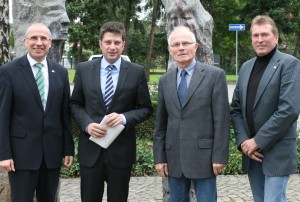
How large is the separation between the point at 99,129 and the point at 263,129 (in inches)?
55.8

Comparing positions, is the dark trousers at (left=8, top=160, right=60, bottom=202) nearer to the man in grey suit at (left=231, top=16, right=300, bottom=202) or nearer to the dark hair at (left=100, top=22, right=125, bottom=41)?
the dark hair at (left=100, top=22, right=125, bottom=41)

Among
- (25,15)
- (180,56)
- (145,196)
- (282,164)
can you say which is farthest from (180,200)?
(25,15)

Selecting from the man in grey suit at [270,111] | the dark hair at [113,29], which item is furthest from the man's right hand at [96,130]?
the man in grey suit at [270,111]

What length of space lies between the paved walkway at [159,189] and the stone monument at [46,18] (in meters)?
2.29

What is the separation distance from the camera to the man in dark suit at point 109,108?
3.93 metres

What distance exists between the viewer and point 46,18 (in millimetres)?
5184

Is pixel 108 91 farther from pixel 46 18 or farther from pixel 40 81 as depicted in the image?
pixel 46 18

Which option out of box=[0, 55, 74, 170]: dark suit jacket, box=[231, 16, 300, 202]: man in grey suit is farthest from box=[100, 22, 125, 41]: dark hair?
box=[231, 16, 300, 202]: man in grey suit

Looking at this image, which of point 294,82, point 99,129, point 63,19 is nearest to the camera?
point 294,82

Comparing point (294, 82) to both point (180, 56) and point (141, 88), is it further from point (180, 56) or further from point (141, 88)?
point (141, 88)

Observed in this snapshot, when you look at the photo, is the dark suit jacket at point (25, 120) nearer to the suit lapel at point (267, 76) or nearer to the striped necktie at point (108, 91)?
the striped necktie at point (108, 91)

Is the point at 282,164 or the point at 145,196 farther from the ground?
the point at 282,164

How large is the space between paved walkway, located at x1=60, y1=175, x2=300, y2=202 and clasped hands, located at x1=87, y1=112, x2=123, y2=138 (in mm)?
2654

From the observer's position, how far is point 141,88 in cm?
408
